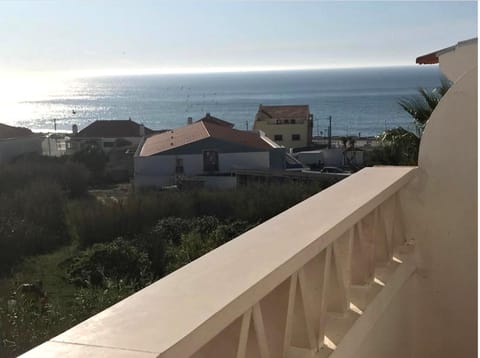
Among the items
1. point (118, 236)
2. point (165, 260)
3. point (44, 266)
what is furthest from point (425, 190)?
point (118, 236)

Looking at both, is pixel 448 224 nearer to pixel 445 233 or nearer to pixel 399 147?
pixel 445 233

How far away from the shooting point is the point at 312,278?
2.06m

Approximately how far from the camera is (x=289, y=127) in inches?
2114

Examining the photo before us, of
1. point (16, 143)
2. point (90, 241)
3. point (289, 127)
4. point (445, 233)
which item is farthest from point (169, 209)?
point (289, 127)

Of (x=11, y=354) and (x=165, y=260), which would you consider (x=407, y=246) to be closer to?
(x=11, y=354)

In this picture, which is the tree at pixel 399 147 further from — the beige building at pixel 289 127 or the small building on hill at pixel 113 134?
the beige building at pixel 289 127

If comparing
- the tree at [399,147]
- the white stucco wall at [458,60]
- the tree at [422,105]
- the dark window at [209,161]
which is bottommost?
the dark window at [209,161]

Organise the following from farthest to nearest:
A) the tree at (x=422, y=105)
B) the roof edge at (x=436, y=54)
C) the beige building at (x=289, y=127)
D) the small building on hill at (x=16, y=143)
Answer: the beige building at (x=289, y=127), the small building on hill at (x=16, y=143), the tree at (x=422, y=105), the roof edge at (x=436, y=54)

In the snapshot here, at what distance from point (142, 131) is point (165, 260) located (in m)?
41.3

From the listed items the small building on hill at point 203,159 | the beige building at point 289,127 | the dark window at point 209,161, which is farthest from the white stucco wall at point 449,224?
the beige building at point 289,127

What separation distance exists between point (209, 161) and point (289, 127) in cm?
2004

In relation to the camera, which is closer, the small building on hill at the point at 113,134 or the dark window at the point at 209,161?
the dark window at the point at 209,161

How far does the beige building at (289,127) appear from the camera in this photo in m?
53.7

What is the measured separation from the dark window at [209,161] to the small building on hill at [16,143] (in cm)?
1179
